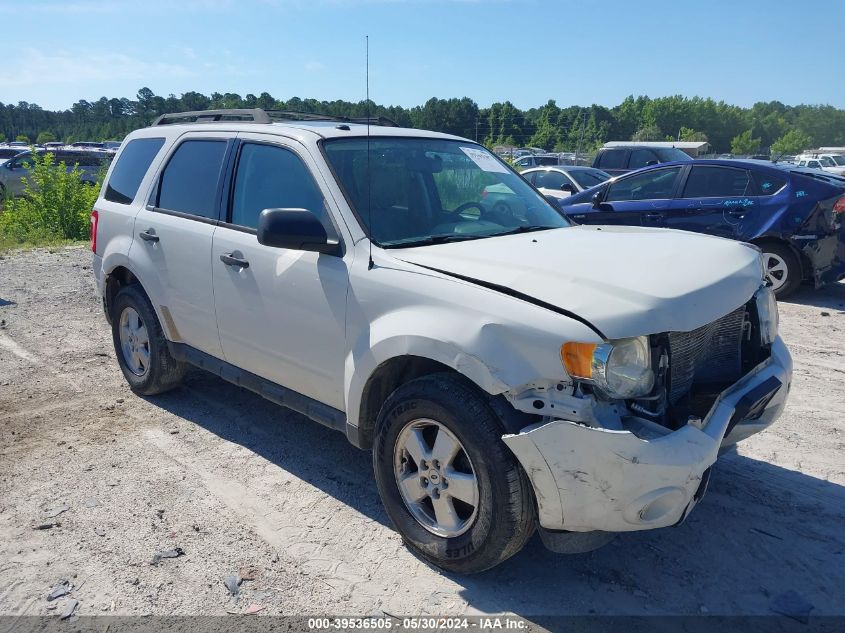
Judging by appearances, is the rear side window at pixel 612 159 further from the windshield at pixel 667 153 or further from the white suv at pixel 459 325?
the white suv at pixel 459 325

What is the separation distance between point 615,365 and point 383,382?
3.87ft

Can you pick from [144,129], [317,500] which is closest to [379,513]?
[317,500]

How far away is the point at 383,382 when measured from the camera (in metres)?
3.33

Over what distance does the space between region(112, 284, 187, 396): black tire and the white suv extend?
0.58ft

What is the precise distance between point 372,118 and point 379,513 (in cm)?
271

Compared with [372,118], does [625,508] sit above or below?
below

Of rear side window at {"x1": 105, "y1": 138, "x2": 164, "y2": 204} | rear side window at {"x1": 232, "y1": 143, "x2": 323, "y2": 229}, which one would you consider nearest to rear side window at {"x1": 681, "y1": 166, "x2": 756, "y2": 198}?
rear side window at {"x1": 232, "y1": 143, "x2": 323, "y2": 229}

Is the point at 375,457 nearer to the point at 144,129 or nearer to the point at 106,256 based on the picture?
the point at 106,256

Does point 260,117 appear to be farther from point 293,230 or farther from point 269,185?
point 293,230

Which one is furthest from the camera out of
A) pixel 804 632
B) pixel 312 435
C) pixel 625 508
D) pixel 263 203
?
pixel 312 435

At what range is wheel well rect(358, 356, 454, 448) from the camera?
125 inches

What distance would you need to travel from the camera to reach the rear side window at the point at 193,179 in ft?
14.2

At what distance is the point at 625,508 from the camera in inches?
100

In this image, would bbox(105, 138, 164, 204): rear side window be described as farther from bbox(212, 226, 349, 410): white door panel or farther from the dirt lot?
the dirt lot
